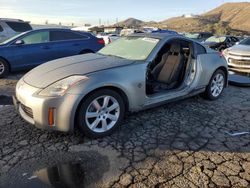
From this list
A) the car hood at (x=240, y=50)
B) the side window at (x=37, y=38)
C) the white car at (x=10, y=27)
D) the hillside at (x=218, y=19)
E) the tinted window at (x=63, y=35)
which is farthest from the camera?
the hillside at (x=218, y=19)

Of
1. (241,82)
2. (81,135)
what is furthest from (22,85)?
(241,82)

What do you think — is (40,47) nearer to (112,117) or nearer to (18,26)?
(18,26)

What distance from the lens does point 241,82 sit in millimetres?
6898

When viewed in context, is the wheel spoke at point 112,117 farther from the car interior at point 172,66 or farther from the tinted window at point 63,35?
the tinted window at point 63,35

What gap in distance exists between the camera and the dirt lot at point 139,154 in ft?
9.05

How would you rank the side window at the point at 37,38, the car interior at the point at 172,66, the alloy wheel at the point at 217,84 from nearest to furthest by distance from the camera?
the car interior at the point at 172,66 → the alloy wheel at the point at 217,84 → the side window at the point at 37,38

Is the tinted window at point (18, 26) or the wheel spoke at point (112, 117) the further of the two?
the tinted window at point (18, 26)

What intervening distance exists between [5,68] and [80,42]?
234 cm

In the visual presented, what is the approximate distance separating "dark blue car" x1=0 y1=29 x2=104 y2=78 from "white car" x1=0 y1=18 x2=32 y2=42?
391cm

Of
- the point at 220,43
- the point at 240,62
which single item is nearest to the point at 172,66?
the point at 240,62

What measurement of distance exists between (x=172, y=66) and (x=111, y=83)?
182 cm

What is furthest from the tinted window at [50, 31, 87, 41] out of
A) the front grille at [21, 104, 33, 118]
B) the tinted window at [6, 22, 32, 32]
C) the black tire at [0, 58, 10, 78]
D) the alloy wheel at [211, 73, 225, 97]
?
the front grille at [21, 104, 33, 118]

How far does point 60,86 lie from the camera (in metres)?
3.37

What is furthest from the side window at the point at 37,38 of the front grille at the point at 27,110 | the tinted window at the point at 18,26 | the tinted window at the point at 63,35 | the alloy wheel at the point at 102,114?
the alloy wheel at the point at 102,114
